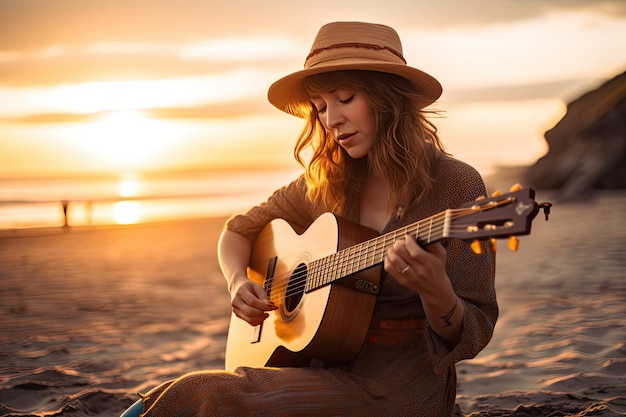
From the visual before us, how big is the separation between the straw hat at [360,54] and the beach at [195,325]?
1.71m

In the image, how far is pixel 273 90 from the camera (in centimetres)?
328

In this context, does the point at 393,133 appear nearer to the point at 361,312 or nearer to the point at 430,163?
the point at 430,163

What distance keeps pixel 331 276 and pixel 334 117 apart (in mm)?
579

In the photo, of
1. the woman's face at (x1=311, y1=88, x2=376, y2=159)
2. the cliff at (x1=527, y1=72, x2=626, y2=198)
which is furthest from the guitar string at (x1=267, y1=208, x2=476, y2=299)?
the cliff at (x1=527, y1=72, x2=626, y2=198)

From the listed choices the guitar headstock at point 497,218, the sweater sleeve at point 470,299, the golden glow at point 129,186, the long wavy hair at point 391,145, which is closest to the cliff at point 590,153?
the golden glow at point 129,186

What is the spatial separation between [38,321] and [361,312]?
5.17m

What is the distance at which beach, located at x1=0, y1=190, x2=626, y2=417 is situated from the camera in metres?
4.13

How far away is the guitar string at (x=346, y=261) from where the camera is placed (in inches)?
87.4

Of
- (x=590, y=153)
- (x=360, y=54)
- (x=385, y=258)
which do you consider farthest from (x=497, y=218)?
(x=590, y=153)

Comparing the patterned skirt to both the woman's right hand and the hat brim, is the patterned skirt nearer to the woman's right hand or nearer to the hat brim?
the woman's right hand

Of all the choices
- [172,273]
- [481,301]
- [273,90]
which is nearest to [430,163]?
[481,301]

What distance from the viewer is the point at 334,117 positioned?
9.37 feet

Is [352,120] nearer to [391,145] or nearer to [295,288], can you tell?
[391,145]

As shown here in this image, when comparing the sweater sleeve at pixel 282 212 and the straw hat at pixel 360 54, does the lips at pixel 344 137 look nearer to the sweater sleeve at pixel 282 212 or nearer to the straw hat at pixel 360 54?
the straw hat at pixel 360 54
